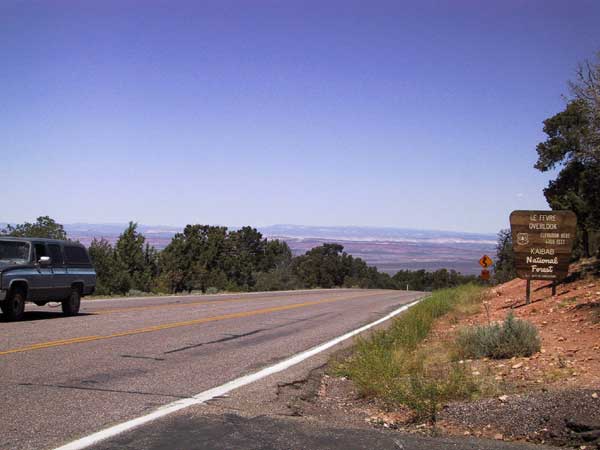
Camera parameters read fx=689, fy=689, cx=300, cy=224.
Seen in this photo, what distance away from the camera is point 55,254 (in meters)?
18.0

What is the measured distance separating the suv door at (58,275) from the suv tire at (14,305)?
1.26m

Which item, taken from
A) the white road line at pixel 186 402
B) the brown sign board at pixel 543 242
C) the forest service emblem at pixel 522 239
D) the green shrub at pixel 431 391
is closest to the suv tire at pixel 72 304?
the white road line at pixel 186 402

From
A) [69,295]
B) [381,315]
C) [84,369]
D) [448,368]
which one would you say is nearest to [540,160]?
[381,315]

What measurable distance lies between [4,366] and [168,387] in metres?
2.75

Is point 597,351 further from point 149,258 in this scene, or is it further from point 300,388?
point 149,258

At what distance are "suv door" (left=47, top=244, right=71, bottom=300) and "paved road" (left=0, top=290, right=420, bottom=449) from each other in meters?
0.67

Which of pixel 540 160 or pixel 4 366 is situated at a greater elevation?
pixel 540 160

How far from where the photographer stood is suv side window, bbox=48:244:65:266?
17.8 metres

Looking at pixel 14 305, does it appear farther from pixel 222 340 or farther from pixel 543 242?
pixel 543 242

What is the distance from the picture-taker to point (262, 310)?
971 inches

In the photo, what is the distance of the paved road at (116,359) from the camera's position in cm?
730

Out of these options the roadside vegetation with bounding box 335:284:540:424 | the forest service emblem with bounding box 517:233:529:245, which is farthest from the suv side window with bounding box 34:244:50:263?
the forest service emblem with bounding box 517:233:529:245

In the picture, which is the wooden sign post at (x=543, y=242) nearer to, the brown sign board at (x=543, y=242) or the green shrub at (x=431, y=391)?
the brown sign board at (x=543, y=242)

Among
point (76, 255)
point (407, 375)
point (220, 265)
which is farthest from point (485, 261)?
point (220, 265)
